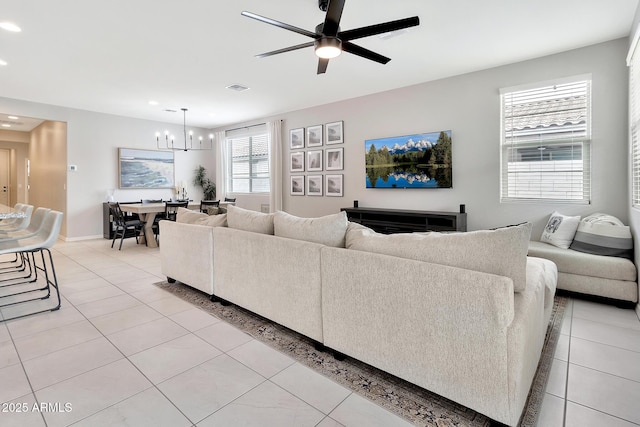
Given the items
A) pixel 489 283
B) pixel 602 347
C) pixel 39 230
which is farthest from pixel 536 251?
pixel 39 230

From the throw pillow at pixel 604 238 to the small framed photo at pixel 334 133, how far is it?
3742 millimetres

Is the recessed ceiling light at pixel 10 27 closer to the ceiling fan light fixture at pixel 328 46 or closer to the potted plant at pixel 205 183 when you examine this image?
the ceiling fan light fixture at pixel 328 46

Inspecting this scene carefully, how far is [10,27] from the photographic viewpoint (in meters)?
3.12

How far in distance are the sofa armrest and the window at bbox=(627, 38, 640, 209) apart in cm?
389

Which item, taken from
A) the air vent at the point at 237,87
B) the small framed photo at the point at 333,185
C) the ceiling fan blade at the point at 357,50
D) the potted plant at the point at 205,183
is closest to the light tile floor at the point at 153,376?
the ceiling fan blade at the point at 357,50

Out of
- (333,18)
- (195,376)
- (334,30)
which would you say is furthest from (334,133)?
(195,376)

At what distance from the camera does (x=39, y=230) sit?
3189mm

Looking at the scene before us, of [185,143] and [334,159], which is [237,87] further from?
[185,143]

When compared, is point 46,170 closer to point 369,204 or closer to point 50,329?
point 50,329

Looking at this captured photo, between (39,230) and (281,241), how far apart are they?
105 inches

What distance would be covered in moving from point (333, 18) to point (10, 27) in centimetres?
323

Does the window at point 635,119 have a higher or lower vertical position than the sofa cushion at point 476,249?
higher

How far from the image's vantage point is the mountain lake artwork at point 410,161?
464 centimetres

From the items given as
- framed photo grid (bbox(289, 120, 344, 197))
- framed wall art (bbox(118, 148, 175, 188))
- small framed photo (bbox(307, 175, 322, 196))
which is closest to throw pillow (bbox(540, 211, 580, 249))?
framed photo grid (bbox(289, 120, 344, 197))
